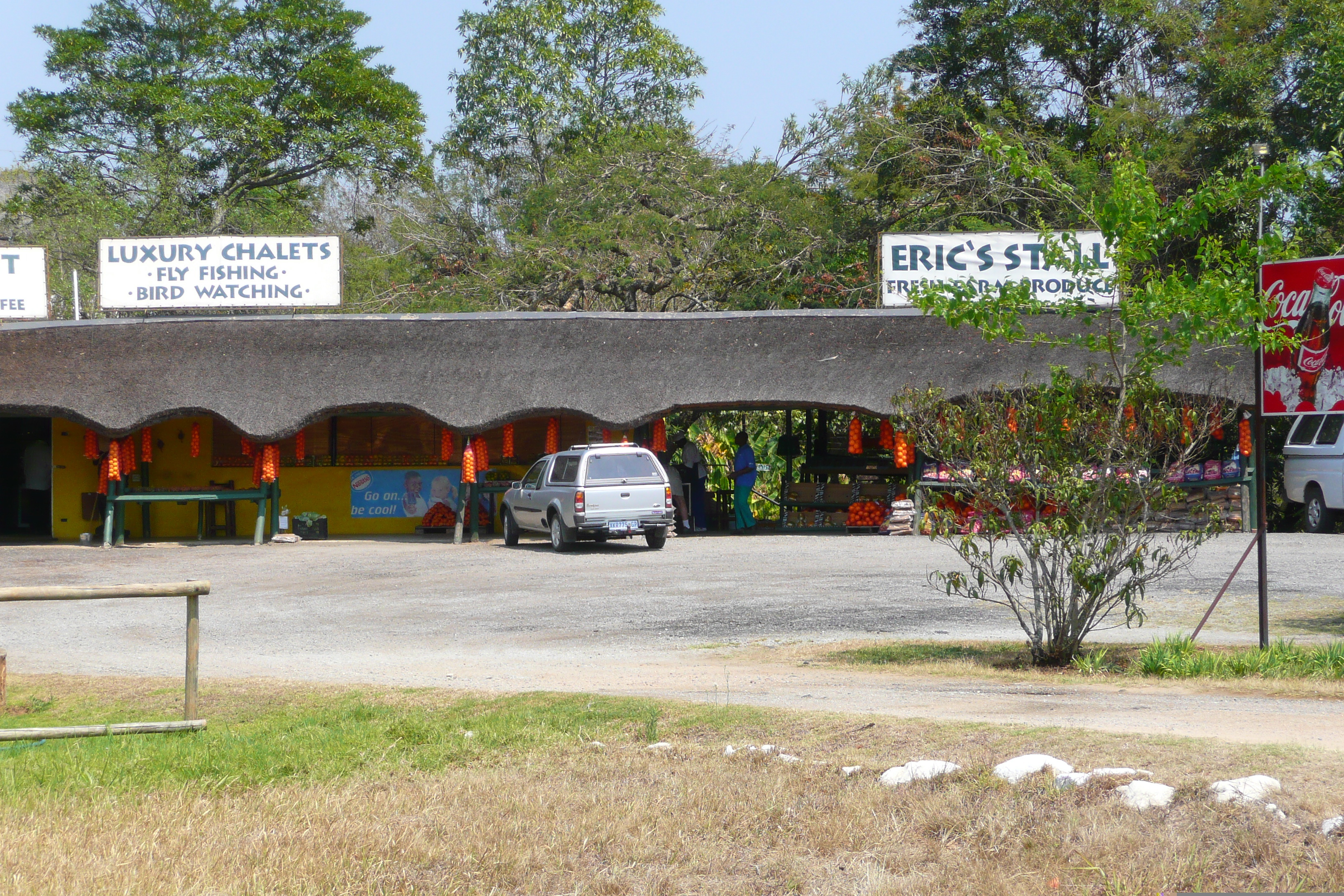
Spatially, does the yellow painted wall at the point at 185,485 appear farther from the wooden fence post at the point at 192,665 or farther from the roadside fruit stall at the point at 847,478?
the wooden fence post at the point at 192,665

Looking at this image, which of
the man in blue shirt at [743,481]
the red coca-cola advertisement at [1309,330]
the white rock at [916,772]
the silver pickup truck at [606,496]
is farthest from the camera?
the man in blue shirt at [743,481]

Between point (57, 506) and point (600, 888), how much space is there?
911 inches

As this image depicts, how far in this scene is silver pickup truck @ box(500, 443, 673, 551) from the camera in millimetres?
19734

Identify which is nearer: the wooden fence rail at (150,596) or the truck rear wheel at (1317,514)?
the wooden fence rail at (150,596)

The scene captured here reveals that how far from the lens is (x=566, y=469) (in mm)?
20328

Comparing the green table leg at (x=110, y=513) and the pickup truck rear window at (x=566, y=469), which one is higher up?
the pickup truck rear window at (x=566, y=469)

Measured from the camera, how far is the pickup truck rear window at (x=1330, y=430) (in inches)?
790

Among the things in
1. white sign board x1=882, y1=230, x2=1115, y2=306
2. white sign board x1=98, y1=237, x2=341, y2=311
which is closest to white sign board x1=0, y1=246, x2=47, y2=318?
white sign board x1=98, y1=237, x2=341, y2=311

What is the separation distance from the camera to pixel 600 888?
523cm

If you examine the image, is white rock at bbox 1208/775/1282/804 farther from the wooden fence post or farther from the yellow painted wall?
the yellow painted wall

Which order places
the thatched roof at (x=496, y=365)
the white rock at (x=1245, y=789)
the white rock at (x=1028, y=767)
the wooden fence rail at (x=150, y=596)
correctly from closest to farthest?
the white rock at (x=1245, y=789) → the white rock at (x=1028, y=767) → the wooden fence rail at (x=150, y=596) → the thatched roof at (x=496, y=365)

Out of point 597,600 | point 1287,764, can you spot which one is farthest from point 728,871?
point 597,600

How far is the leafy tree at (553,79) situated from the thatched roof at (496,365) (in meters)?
16.0

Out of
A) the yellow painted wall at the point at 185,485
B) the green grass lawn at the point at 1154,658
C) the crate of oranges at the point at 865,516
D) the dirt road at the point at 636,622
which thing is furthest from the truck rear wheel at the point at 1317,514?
the yellow painted wall at the point at 185,485
